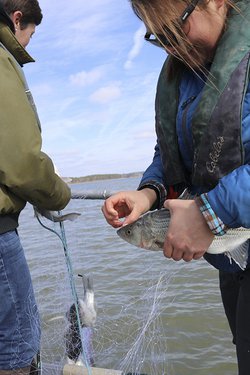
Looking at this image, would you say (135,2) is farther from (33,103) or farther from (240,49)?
(33,103)

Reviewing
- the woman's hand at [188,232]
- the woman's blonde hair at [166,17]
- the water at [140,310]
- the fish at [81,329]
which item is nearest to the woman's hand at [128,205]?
the woman's hand at [188,232]

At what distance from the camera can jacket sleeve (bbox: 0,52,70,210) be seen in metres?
2.82

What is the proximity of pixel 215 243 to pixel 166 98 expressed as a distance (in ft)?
3.05

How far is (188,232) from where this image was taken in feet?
6.17

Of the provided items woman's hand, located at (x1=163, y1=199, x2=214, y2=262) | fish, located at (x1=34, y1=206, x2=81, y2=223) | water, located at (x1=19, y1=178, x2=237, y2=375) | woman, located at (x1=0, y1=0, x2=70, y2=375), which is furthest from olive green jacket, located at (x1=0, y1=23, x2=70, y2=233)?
woman's hand, located at (x1=163, y1=199, x2=214, y2=262)

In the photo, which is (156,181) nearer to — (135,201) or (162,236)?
(135,201)

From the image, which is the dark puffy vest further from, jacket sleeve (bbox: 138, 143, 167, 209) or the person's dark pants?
the person's dark pants

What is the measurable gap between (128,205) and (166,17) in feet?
3.53

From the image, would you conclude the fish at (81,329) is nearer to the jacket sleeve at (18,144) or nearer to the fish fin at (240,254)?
the jacket sleeve at (18,144)

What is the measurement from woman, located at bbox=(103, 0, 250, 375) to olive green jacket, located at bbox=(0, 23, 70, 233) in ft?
2.35

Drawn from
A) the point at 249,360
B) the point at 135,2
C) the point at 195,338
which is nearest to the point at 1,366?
the point at 249,360

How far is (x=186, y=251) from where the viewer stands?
1910 mm

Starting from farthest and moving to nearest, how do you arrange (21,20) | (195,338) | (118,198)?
(195,338) → (21,20) → (118,198)

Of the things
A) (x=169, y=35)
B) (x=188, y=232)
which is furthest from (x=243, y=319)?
(x=169, y=35)
